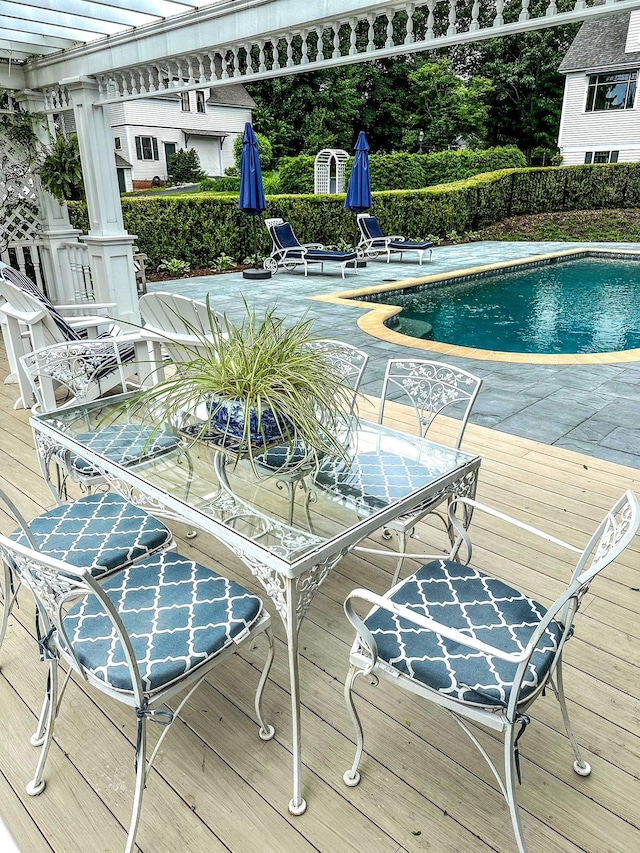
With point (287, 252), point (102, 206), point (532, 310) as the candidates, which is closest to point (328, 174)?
point (287, 252)

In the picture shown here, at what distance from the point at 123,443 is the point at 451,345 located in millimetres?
4622

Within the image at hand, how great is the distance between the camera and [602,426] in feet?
13.6

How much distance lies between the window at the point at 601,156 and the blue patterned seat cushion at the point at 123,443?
72.8 feet

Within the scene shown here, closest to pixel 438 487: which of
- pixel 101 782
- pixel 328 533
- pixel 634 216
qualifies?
pixel 328 533

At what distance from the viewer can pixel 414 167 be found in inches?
744

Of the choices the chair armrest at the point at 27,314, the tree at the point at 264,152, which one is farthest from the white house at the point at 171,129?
the chair armrest at the point at 27,314

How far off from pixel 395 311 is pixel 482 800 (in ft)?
22.8

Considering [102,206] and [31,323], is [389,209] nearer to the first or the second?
[102,206]

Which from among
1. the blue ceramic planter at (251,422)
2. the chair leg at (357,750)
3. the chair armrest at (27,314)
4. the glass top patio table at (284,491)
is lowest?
the chair leg at (357,750)

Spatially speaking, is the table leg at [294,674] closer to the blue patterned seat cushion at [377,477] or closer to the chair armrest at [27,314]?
the blue patterned seat cushion at [377,477]

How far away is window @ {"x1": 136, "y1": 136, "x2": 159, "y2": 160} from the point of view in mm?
25531

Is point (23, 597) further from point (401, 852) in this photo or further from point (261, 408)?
point (401, 852)

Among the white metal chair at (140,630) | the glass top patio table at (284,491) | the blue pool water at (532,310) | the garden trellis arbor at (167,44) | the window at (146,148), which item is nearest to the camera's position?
the white metal chair at (140,630)

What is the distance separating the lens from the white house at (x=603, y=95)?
62.8 ft
